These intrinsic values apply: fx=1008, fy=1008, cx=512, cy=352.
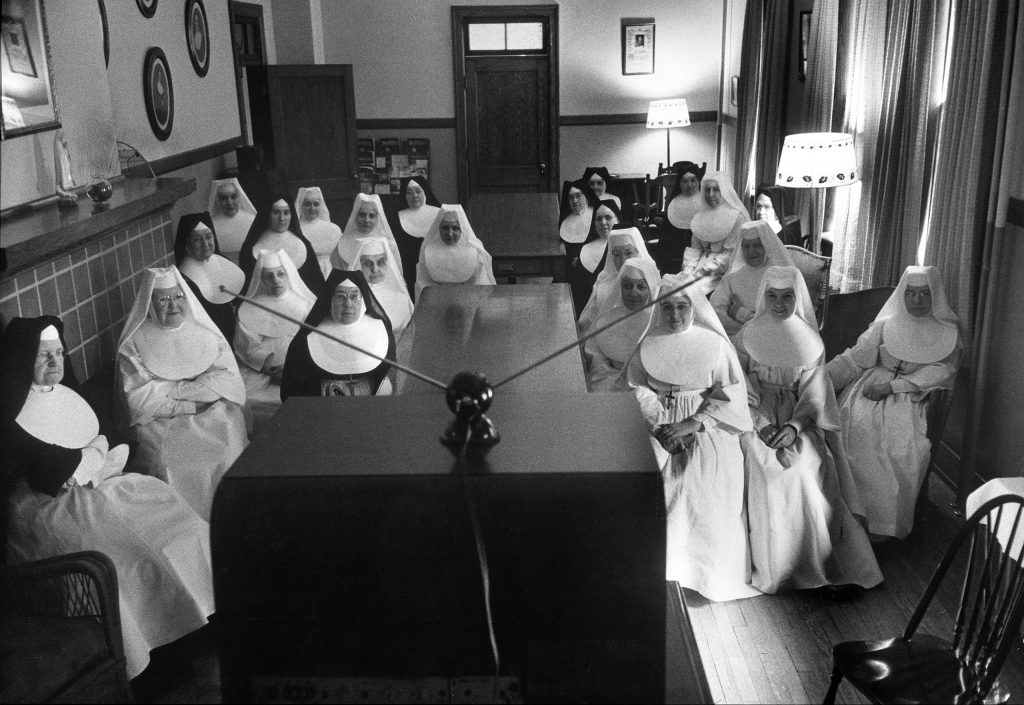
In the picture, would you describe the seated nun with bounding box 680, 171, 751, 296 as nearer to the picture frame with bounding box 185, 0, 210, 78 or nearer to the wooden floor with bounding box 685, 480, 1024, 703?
the wooden floor with bounding box 685, 480, 1024, 703

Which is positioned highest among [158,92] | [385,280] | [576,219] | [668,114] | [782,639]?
[158,92]

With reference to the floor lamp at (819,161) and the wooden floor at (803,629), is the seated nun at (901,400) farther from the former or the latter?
the floor lamp at (819,161)

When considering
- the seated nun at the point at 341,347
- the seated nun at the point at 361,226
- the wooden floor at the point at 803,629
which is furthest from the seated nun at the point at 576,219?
the wooden floor at the point at 803,629

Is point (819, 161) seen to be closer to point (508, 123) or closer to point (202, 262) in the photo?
point (202, 262)

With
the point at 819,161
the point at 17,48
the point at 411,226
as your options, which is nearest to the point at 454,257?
the point at 411,226

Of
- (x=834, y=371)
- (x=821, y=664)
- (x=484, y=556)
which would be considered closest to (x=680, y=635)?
(x=484, y=556)

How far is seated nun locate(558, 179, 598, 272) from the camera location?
7086 mm

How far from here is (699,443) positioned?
3.98 meters

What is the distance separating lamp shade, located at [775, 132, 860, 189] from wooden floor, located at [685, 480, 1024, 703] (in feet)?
6.90

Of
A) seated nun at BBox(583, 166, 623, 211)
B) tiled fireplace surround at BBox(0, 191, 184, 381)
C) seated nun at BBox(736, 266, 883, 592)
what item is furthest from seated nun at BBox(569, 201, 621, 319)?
tiled fireplace surround at BBox(0, 191, 184, 381)

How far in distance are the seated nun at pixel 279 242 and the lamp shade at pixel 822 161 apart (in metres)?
2.89

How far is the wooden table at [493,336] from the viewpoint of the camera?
148 inches

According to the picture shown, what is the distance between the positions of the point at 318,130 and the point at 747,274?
5463 mm

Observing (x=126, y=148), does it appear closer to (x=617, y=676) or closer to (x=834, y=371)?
(x=834, y=371)
